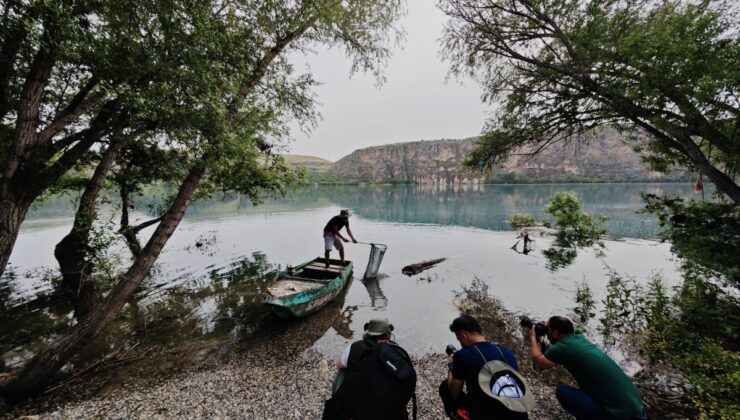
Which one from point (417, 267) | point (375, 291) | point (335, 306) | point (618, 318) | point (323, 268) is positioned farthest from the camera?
point (417, 267)

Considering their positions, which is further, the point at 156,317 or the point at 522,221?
the point at 522,221

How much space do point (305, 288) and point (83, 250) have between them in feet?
21.7

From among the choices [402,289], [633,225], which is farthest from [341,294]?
[633,225]

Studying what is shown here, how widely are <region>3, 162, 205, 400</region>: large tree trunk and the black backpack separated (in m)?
5.24

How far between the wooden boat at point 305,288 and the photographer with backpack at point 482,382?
609cm

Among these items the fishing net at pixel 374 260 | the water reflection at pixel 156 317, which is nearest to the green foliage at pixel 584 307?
the fishing net at pixel 374 260

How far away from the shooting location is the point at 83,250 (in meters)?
8.16

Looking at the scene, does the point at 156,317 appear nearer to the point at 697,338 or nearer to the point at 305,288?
the point at 305,288

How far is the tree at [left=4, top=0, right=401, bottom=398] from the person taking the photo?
5.14m

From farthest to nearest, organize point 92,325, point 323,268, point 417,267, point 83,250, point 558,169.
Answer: point 558,169, point 417,267, point 323,268, point 83,250, point 92,325

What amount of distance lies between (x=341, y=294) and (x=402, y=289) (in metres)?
3.02

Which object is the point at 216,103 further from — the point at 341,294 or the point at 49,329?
the point at 49,329

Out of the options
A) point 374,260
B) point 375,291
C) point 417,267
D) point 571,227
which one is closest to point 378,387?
point 375,291

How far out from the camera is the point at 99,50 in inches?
181
